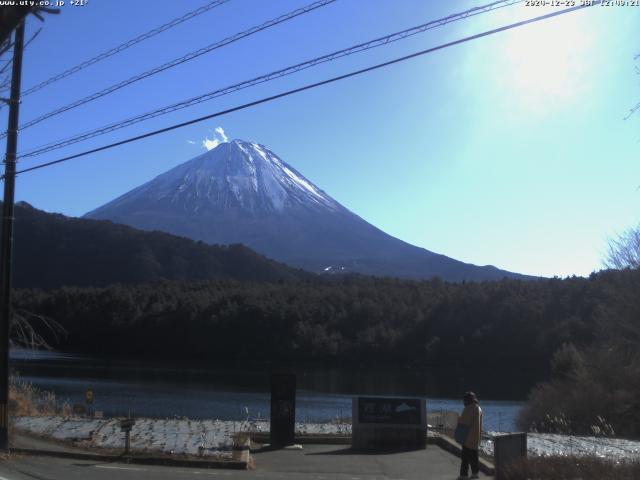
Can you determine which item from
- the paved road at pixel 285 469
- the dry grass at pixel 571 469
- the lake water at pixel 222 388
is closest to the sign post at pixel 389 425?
the paved road at pixel 285 469

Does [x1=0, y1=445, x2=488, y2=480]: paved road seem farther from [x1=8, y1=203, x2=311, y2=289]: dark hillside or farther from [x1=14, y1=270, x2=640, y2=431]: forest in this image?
[x1=8, y1=203, x2=311, y2=289]: dark hillside

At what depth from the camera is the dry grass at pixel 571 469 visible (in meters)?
9.60

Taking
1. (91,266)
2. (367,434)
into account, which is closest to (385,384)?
(367,434)

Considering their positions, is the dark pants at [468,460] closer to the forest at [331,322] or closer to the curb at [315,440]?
the curb at [315,440]

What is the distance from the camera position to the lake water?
1341 inches

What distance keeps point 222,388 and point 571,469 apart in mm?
44265

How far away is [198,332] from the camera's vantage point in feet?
292

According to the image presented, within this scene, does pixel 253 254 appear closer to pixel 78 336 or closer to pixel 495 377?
pixel 78 336

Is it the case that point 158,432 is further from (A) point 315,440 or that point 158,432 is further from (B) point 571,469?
(B) point 571,469

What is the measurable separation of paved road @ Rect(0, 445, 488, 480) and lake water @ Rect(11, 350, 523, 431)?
13.3 metres

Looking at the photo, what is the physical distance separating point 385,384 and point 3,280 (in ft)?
157

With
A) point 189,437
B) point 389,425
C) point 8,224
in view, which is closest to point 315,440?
point 389,425

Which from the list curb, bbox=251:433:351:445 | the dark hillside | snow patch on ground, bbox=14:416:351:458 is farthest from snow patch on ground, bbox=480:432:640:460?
the dark hillside

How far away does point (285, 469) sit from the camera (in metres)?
12.7
